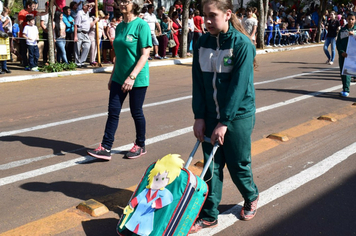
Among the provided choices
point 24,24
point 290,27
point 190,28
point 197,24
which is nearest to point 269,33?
point 290,27

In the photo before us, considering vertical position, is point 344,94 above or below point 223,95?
below

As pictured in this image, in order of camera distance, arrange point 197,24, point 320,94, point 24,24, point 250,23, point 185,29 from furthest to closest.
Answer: point 197,24
point 185,29
point 250,23
point 24,24
point 320,94

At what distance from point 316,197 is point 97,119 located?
4.41 metres

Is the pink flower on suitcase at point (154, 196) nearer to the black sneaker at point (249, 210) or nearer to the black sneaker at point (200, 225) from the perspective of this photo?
the black sneaker at point (200, 225)

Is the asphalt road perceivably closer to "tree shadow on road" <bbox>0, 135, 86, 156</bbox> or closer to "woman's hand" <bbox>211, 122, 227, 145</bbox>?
"tree shadow on road" <bbox>0, 135, 86, 156</bbox>

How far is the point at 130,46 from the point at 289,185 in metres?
2.49

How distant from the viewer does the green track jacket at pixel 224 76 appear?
330 cm

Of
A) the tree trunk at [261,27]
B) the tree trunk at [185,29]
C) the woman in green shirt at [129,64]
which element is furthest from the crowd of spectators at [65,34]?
the woman in green shirt at [129,64]

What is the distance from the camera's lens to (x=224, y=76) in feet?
11.1

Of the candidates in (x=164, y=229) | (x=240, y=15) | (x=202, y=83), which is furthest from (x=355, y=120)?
(x=240, y=15)

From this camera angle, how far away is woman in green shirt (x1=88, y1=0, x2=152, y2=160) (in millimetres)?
5234

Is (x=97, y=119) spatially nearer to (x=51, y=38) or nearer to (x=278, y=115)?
(x=278, y=115)

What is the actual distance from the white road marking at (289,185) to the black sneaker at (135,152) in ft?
5.99

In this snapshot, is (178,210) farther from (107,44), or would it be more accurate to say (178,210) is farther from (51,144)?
(107,44)
